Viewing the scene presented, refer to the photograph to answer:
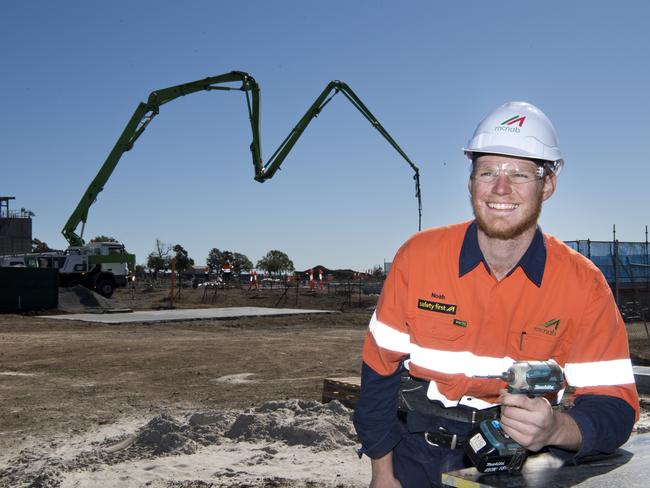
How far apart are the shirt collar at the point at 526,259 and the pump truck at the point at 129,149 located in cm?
2408

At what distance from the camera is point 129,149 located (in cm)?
3222

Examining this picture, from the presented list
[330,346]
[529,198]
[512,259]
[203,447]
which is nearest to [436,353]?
[512,259]

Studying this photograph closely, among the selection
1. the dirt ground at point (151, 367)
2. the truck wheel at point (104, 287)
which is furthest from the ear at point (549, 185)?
the truck wheel at point (104, 287)

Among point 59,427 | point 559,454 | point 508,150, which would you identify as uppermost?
point 508,150

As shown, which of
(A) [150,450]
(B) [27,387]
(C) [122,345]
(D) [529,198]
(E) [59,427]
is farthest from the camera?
(C) [122,345]

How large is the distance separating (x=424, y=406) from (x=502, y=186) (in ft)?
3.16

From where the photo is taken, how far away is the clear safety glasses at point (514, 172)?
2830 mm

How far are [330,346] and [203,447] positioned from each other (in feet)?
32.3

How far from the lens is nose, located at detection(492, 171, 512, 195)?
9.07 feet

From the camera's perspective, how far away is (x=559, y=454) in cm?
260

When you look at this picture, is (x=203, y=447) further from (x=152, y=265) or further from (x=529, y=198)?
(x=152, y=265)

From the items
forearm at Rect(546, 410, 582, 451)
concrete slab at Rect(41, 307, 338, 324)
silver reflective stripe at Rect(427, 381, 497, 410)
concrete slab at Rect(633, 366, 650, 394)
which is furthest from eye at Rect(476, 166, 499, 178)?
concrete slab at Rect(41, 307, 338, 324)

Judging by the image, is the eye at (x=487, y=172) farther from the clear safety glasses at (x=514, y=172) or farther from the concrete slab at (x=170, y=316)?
the concrete slab at (x=170, y=316)

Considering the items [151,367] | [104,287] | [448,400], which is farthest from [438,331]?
[104,287]
